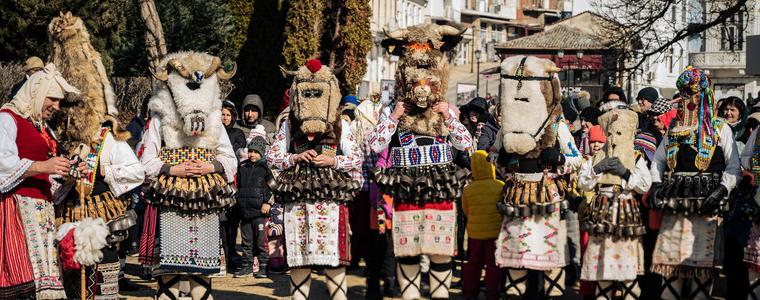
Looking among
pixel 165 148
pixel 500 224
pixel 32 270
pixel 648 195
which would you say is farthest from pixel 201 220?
pixel 648 195

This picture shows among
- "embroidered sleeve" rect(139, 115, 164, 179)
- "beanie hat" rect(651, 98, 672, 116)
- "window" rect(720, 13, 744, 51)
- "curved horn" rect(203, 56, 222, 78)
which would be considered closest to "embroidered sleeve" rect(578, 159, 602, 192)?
"beanie hat" rect(651, 98, 672, 116)

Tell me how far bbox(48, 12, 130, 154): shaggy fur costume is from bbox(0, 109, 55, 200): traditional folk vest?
0.57 metres

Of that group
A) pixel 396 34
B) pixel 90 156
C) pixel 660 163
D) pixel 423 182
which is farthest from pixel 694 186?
pixel 90 156

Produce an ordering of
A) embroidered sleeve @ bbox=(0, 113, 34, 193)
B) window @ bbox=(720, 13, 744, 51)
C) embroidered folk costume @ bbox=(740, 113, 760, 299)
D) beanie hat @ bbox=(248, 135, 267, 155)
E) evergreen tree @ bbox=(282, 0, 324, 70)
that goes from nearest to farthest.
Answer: embroidered sleeve @ bbox=(0, 113, 34, 193) → embroidered folk costume @ bbox=(740, 113, 760, 299) → beanie hat @ bbox=(248, 135, 267, 155) → window @ bbox=(720, 13, 744, 51) → evergreen tree @ bbox=(282, 0, 324, 70)

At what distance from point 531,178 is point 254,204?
4641mm

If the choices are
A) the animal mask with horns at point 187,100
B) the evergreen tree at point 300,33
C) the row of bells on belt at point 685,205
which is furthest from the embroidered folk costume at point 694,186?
the evergreen tree at point 300,33

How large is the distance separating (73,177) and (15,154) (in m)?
0.74

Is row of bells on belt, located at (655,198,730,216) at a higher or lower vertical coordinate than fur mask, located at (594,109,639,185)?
lower

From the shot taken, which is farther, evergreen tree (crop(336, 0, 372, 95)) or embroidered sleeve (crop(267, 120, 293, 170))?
evergreen tree (crop(336, 0, 372, 95))

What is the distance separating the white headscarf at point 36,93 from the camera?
8062mm

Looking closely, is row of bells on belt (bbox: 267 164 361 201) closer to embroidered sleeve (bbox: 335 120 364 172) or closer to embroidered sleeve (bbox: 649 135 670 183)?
embroidered sleeve (bbox: 335 120 364 172)

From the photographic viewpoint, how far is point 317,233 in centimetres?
920

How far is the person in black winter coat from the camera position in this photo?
12562 mm

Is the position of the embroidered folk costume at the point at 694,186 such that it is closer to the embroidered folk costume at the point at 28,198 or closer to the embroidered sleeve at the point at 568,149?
the embroidered sleeve at the point at 568,149
